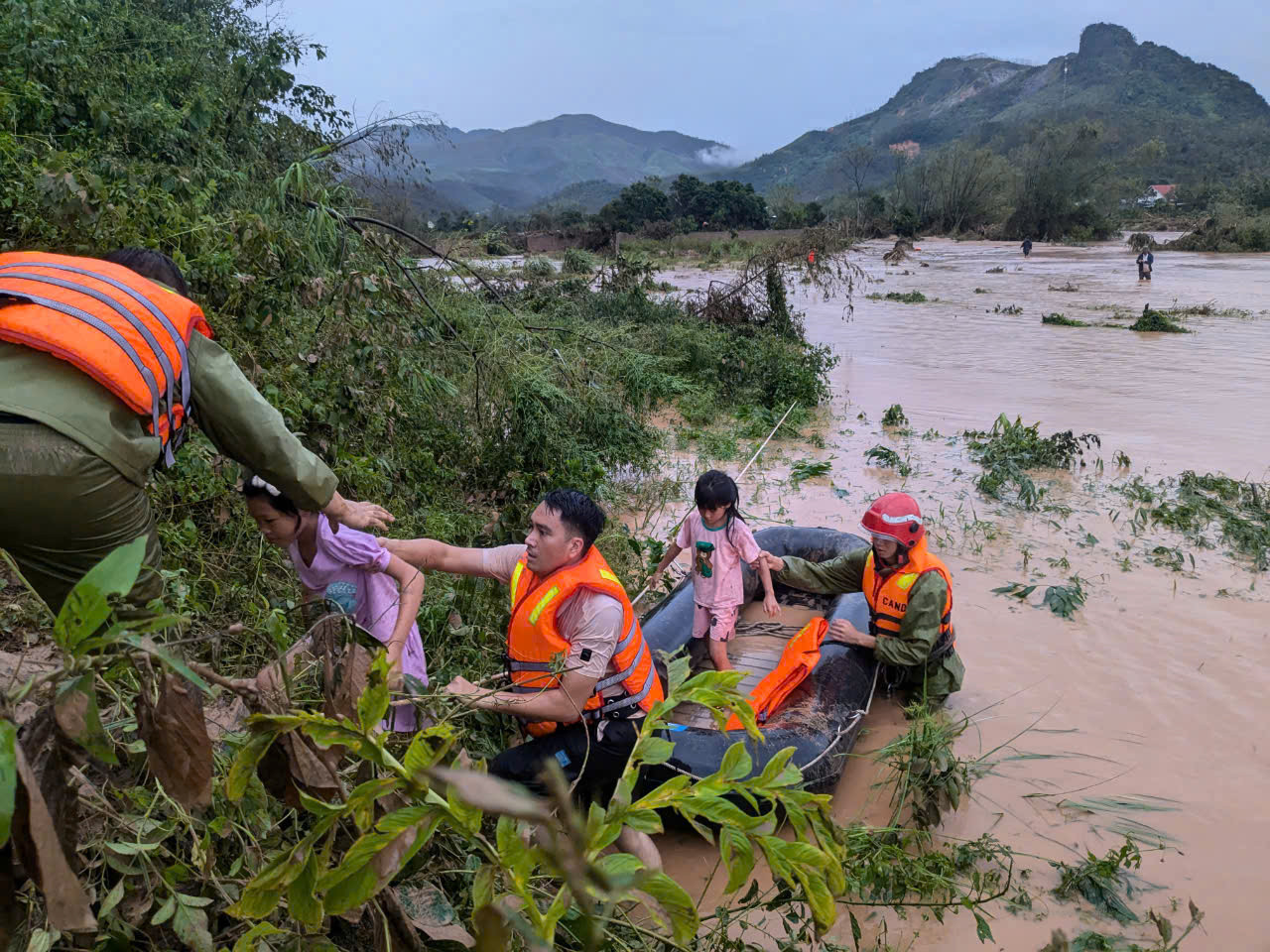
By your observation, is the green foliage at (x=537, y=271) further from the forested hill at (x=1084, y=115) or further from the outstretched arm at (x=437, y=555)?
the forested hill at (x=1084, y=115)

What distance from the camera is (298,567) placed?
9.51ft

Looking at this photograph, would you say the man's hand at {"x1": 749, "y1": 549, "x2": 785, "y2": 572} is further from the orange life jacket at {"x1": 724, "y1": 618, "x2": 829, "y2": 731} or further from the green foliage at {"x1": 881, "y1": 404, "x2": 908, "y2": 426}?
the green foliage at {"x1": 881, "y1": 404, "x2": 908, "y2": 426}

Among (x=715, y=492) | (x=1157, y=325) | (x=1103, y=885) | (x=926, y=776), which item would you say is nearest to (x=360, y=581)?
(x=715, y=492)

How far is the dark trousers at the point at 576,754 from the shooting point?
2.92 meters

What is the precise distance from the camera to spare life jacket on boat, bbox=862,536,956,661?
4.26 meters

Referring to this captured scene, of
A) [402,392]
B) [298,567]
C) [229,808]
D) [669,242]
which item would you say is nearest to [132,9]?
[402,392]

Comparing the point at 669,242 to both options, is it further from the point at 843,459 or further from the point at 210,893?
the point at 210,893

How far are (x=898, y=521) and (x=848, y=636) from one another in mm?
664

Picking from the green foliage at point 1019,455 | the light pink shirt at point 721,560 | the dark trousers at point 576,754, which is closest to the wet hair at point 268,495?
the dark trousers at point 576,754

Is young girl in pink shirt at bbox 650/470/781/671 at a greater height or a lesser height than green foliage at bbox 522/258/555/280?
lesser

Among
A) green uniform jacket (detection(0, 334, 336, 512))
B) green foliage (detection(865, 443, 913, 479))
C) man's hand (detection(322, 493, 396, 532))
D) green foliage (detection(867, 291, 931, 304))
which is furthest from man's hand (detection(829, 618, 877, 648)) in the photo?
green foliage (detection(867, 291, 931, 304))

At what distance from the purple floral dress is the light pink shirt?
213cm

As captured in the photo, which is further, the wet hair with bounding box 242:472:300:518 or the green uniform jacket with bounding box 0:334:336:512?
the wet hair with bounding box 242:472:300:518

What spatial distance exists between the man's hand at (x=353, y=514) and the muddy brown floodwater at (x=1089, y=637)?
4.87 feet
